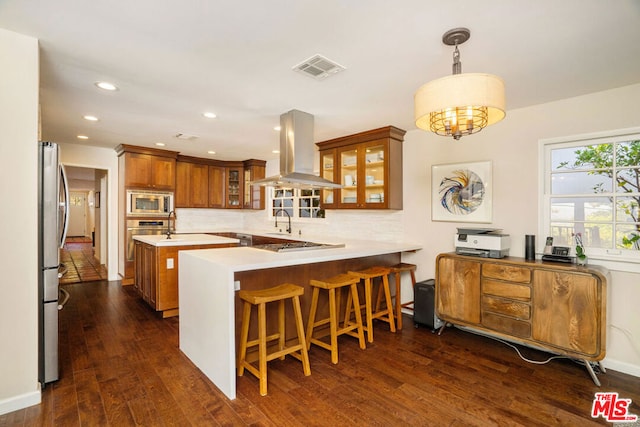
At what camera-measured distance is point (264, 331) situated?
2285 millimetres

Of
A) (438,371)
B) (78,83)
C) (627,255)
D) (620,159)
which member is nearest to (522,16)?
(620,159)

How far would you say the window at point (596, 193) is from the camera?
8.82 ft

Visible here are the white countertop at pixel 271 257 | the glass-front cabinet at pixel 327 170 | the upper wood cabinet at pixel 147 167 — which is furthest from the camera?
the upper wood cabinet at pixel 147 167

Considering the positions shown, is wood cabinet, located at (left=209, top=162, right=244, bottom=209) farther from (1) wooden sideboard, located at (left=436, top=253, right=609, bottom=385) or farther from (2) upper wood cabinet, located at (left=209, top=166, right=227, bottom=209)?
(1) wooden sideboard, located at (left=436, top=253, right=609, bottom=385)

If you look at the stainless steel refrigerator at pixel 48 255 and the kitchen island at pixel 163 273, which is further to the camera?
the kitchen island at pixel 163 273

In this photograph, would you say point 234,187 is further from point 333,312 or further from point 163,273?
point 333,312

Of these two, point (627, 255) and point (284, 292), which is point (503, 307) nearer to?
point (627, 255)

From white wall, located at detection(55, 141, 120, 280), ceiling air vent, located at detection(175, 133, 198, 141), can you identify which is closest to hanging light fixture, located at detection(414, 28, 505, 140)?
ceiling air vent, located at detection(175, 133, 198, 141)

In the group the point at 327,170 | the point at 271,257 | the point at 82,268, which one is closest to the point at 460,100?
the point at 271,257

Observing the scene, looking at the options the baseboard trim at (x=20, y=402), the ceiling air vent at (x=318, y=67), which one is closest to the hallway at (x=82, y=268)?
the baseboard trim at (x=20, y=402)

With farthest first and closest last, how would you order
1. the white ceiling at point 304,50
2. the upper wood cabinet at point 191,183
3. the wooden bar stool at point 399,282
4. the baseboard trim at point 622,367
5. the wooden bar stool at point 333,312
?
the upper wood cabinet at point 191,183 → the wooden bar stool at point 399,282 → the wooden bar stool at point 333,312 → the baseboard trim at point 622,367 → the white ceiling at point 304,50

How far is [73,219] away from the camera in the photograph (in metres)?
14.1

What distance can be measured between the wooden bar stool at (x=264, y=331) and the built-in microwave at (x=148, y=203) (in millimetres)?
3807

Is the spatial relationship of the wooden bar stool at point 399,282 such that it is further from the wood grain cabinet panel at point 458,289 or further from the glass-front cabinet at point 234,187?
the glass-front cabinet at point 234,187
